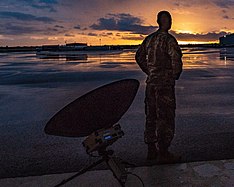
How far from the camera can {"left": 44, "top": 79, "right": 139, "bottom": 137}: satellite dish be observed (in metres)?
2.88

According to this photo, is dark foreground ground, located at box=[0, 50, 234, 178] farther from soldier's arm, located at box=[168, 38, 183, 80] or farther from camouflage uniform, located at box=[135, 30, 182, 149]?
soldier's arm, located at box=[168, 38, 183, 80]

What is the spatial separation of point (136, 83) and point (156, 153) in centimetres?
174

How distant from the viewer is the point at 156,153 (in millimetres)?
4523

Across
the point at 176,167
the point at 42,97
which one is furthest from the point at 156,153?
the point at 42,97

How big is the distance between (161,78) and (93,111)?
1.44 m

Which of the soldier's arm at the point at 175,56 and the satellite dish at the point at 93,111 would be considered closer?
the satellite dish at the point at 93,111

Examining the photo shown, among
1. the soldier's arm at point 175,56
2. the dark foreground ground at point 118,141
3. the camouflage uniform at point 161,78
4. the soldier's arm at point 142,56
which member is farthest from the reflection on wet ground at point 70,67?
the soldier's arm at point 175,56

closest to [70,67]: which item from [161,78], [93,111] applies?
[161,78]

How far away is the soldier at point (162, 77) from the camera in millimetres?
4039

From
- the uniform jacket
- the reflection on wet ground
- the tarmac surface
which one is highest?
the uniform jacket

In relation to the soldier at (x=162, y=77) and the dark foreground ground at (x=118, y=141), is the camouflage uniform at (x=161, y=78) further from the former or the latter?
the dark foreground ground at (x=118, y=141)

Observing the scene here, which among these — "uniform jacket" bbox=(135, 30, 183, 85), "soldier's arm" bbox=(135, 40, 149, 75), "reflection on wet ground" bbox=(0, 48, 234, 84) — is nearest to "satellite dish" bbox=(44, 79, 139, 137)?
"uniform jacket" bbox=(135, 30, 183, 85)

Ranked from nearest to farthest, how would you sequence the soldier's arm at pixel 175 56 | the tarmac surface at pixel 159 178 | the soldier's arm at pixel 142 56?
the tarmac surface at pixel 159 178 → the soldier's arm at pixel 175 56 → the soldier's arm at pixel 142 56

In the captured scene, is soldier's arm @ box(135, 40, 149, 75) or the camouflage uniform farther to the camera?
soldier's arm @ box(135, 40, 149, 75)
